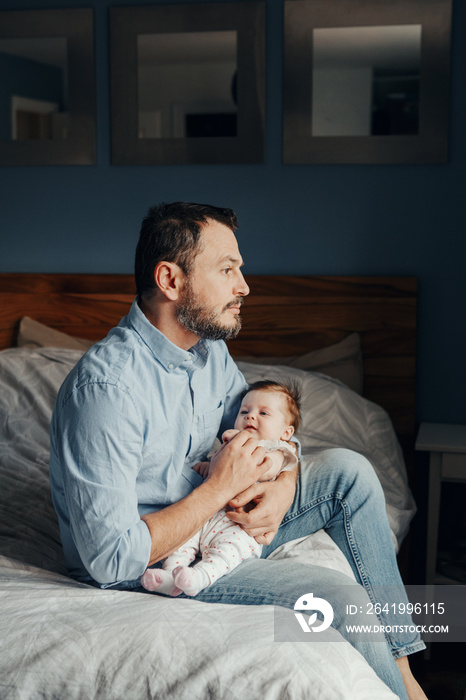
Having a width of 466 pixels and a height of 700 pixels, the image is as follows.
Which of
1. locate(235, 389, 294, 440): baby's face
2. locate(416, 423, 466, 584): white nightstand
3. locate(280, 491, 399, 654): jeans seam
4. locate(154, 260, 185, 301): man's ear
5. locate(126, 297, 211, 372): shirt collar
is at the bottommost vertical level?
locate(416, 423, 466, 584): white nightstand

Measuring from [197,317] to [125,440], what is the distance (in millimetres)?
328

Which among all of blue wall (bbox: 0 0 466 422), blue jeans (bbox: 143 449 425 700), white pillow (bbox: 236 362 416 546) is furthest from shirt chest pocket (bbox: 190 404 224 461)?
blue wall (bbox: 0 0 466 422)

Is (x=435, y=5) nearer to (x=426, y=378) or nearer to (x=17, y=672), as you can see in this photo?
(x=426, y=378)

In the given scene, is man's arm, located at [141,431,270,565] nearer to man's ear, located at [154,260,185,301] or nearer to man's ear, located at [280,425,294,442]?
man's ear, located at [280,425,294,442]

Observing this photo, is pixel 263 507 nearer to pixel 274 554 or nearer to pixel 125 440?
pixel 274 554

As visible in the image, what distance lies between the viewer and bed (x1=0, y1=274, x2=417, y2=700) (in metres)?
0.92

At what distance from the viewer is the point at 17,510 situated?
1557 mm

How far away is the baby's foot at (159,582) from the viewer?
1.18 meters

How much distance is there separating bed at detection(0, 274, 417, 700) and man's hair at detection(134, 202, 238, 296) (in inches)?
21.7

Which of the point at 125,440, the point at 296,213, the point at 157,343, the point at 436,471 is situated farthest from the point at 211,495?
the point at 296,213

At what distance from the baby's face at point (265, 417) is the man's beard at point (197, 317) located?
0.73ft

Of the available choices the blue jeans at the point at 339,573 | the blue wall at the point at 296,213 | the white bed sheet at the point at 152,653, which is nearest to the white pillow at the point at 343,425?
the blue wall at the point at 296,213

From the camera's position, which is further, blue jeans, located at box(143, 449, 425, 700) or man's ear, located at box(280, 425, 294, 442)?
man's ear, located at box(280, 425, 294, 442)
